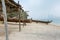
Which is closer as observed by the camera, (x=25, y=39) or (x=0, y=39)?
(x=0, y=39)

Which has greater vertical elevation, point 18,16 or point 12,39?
point 18,16

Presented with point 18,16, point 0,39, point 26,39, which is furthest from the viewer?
point 18,16

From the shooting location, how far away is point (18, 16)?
34.7 feet

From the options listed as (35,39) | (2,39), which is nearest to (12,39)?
(2,39)

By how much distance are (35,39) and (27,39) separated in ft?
1.22

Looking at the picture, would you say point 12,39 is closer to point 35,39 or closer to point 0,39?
point 0,39

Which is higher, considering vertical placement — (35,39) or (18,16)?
(18,16)

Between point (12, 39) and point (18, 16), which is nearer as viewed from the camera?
point (12, 39)

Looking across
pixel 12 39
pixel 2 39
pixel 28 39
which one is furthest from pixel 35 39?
pixel 2 39

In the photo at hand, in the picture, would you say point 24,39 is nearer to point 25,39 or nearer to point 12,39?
point 25,39

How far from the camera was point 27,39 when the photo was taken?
7219 mm

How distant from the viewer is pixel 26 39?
722 centimetres

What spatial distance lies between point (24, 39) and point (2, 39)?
40.9 inches

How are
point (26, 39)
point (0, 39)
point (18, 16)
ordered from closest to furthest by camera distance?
point (0, 39), point (26, 39), point (18, 16)
